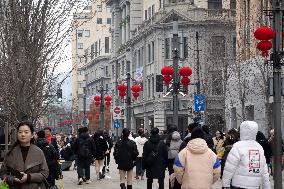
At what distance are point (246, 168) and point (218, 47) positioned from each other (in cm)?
4746

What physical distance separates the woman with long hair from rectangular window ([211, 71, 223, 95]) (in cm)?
4574

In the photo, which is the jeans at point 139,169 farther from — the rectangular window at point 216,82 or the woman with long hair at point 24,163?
the rectangular window at point 216,82

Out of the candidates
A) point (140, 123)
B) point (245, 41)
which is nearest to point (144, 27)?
point (140, 123)

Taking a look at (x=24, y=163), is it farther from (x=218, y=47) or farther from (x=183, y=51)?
(x=183, y=51)

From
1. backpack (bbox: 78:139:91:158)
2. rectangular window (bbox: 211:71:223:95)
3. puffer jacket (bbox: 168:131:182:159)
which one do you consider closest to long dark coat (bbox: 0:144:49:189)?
puffer jacket (bbox: 168:131:182:159)

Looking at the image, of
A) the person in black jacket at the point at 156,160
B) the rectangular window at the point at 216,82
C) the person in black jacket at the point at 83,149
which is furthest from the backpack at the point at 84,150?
the rectangular window at the point at 216,82

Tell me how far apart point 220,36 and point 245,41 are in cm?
1978

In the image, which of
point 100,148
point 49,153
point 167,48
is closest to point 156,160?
point 49,153

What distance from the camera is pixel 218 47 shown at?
57.0 metres

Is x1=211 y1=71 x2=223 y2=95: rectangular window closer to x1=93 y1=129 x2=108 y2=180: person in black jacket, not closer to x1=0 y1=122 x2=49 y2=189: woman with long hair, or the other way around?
x1=93 y1=129 x2=108 y2=180: person in black jacket

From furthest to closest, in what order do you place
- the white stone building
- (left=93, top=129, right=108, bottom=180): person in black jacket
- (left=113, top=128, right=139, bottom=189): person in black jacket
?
the white stone building < (left=93, top=129, right=108, bottom=180): person in black jacket < (left=113, top=128, right=139, bottom=189): person in black jacket

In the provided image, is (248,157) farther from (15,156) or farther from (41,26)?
(41,26)

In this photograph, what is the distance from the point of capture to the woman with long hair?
8.76 meters

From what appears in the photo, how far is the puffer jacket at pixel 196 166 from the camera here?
988 centimetres
